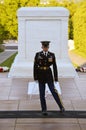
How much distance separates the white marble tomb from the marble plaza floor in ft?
2.01

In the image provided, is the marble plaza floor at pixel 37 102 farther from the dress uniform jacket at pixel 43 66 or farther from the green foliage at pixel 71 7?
the green foliage at pixel 71 7

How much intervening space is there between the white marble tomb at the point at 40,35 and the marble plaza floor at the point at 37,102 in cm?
61

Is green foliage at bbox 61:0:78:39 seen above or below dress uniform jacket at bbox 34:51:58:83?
below

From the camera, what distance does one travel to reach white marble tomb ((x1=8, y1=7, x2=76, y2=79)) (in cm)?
1412

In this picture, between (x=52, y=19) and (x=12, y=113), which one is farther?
(x=52, y=19)

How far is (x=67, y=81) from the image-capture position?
1311cm

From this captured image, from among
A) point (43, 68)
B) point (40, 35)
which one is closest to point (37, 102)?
point (43, 68)

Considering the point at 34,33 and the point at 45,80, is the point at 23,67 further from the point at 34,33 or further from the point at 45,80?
the point at 45,80

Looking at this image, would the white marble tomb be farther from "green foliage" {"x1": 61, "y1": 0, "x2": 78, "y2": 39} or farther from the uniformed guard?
"green foliage" {"x1": 61, "y1": 0, "x2": 78, "y2": 39}

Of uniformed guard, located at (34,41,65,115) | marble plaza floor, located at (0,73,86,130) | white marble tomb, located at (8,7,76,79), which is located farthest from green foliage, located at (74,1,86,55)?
uniformed guard, located at (34,41,65,115)

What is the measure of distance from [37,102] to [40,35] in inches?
205

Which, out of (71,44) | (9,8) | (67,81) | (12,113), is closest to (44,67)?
(12,113)

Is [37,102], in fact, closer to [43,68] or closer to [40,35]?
[43,68]

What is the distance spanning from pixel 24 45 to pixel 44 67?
6.44m
